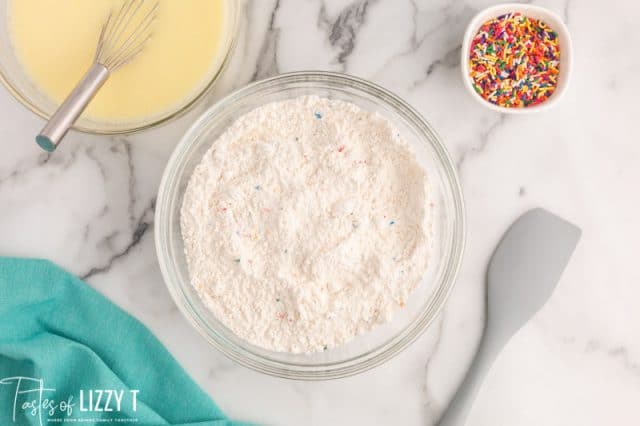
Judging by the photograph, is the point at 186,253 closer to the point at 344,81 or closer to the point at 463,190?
the point at 344,81

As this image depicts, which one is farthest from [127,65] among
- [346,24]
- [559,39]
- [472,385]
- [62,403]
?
[472,385]

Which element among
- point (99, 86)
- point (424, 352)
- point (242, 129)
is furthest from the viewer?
point (424, 352)

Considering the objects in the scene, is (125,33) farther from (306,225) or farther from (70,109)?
(306,225)

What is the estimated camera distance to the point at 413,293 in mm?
1333

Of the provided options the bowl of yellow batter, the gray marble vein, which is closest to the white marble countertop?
the gray marble vein

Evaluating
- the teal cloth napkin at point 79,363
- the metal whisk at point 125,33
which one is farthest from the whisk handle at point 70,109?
the teal cloth napkin at point 79,363

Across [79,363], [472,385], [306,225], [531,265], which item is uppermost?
[306,225]

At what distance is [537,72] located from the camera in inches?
52.5

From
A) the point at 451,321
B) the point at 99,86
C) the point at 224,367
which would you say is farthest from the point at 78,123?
the point at 451,321

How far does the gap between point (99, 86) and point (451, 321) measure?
0.94m

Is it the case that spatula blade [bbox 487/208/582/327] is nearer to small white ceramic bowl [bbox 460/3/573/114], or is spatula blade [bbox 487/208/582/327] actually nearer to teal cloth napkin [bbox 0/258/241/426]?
small white ceramic bowl [bbox 460/3/573/114]

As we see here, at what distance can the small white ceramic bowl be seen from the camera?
130 centimetres

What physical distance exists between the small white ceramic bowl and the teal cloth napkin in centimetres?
93

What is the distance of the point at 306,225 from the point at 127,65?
53cm
